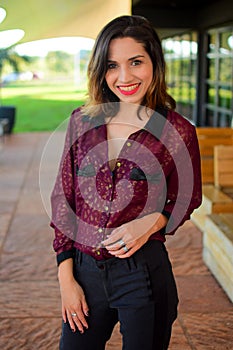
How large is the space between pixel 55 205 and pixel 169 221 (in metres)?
0.31

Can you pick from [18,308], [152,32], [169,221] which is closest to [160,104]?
[152,32]

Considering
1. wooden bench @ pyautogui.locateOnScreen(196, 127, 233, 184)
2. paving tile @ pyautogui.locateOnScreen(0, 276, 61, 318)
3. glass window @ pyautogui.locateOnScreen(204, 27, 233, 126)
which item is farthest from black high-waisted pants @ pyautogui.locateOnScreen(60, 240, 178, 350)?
glass window @ pyautogui.locateOnScreen(204, 27, 233, 126)

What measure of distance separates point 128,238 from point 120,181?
148mm

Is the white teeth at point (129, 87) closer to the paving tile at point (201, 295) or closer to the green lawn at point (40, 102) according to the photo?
the paving tile at point (201, 295)

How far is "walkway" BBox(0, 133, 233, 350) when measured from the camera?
2.62 m

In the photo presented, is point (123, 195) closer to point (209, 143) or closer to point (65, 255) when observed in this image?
point (65, 255)

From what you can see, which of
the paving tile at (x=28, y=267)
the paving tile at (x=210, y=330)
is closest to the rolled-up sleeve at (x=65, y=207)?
the paving tile at (x=210, y=330)

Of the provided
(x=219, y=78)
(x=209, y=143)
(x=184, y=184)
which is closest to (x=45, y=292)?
(x=184, y=184)

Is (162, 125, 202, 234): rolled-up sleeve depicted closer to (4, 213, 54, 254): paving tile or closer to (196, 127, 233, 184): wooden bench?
(4, 213, 54, 254): paving tile

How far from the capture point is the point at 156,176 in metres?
1.38

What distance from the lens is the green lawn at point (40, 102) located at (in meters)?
14.1

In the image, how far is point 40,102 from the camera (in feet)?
63.8

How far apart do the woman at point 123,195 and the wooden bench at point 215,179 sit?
2636 millimetres

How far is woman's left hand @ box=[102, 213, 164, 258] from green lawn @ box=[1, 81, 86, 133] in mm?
11189
